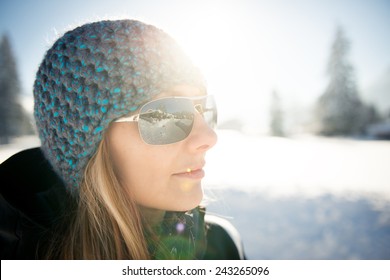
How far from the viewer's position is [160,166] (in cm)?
140

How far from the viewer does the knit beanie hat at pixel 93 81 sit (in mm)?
1304

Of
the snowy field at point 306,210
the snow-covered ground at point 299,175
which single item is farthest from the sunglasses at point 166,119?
the snow-covered ground at point 299,175

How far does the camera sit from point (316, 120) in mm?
24031

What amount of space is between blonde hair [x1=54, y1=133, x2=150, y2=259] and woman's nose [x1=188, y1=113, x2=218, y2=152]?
516mm

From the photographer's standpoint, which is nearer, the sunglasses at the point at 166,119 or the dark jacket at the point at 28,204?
the dark jacket at the point at 28,204

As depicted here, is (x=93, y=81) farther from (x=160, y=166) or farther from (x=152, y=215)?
(x=152, y=215)

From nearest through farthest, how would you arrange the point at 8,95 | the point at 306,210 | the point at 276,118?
the point at 306,210
the point at 8,95
the point at 276,118

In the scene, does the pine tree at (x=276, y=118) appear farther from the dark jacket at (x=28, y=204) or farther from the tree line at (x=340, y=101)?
the dark jacket at (x=28, y=204)

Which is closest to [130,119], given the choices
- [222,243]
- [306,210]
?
[222,243]

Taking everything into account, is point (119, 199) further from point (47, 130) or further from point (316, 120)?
point (316, 120)

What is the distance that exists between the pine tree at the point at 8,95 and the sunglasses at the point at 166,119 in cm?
2045

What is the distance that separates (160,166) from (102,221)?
1.60 ft

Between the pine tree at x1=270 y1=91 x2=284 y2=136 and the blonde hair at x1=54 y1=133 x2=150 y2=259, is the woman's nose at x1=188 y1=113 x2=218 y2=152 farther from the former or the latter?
the pine tree at x1=270 y1=91 x2=284 y2=136
